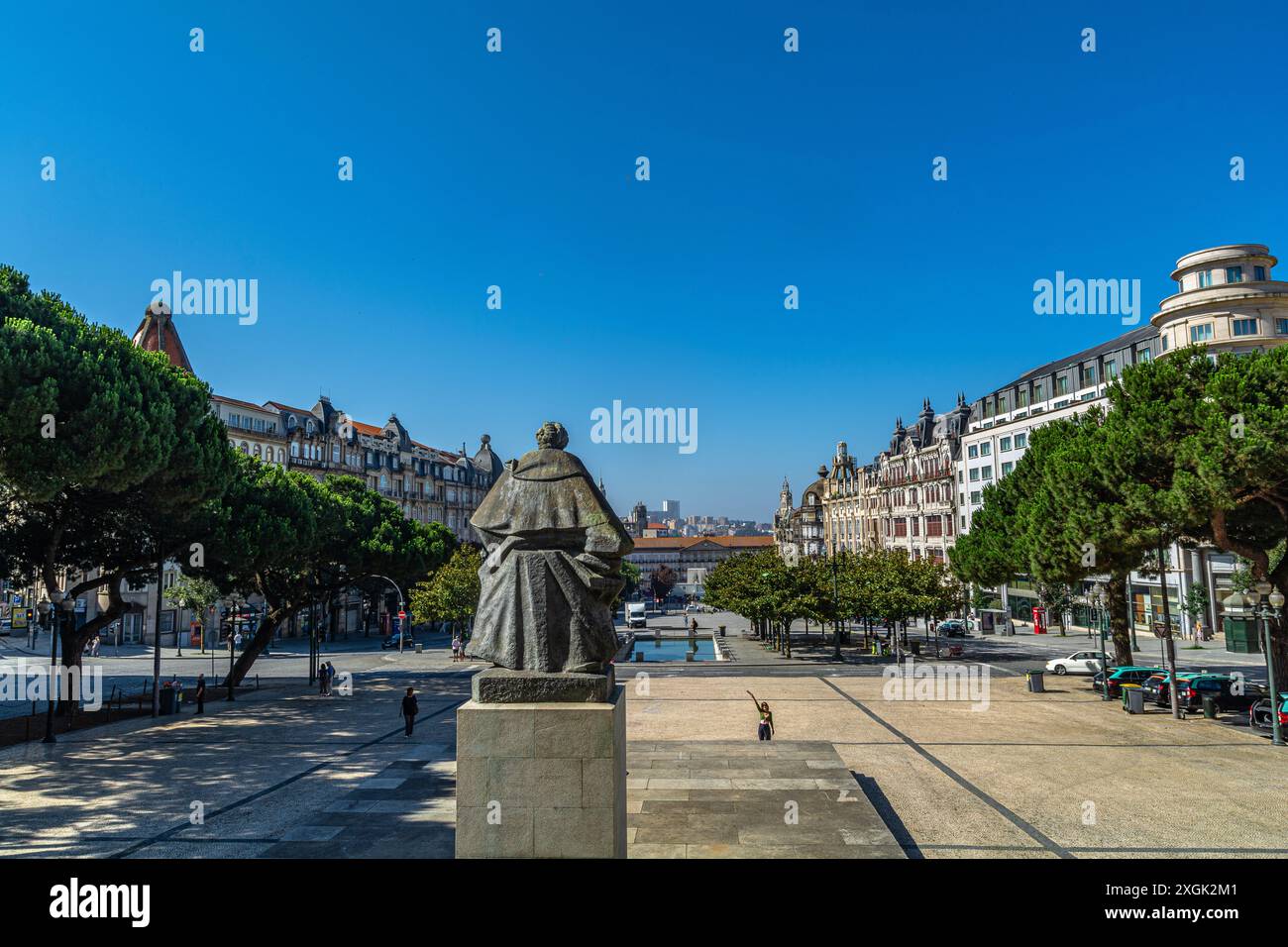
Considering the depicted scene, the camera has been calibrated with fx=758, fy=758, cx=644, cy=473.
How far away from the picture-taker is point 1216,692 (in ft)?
83.5

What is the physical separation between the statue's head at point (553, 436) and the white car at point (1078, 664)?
3509cm

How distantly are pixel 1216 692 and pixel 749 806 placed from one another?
21.5m

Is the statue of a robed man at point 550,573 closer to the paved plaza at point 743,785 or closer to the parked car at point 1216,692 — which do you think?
the paved plaza at point 743,785

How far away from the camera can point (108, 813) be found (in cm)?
1498

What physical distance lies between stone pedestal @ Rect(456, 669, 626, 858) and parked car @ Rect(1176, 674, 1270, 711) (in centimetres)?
2515

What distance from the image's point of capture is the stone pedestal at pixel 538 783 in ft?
25.8

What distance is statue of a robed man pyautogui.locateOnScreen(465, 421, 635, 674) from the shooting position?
8.48 meters

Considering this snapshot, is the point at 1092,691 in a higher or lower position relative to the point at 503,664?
lower

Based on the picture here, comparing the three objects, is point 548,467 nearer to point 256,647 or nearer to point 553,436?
point 553,436

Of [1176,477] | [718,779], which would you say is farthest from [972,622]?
[718,779]
